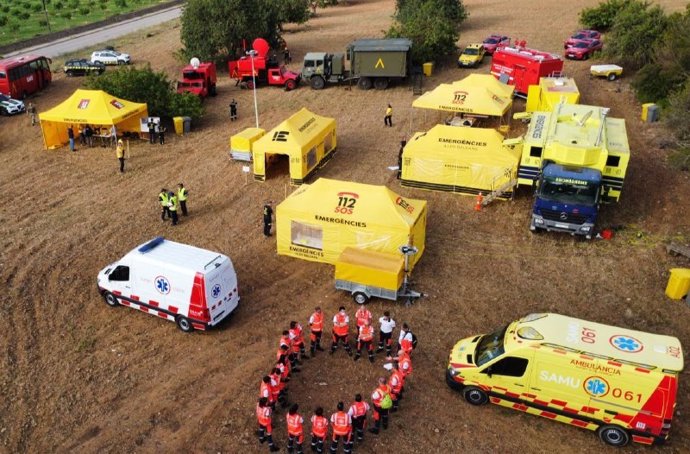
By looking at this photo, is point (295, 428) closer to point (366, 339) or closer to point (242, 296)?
point (366, 339)

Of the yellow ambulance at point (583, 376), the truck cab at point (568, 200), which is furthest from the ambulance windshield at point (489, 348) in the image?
the truck cab at point (568, 200)

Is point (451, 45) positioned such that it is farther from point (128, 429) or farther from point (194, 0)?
point (128, 429)

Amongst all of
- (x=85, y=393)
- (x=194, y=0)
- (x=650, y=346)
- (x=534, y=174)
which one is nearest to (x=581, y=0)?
(x=194, y=0)

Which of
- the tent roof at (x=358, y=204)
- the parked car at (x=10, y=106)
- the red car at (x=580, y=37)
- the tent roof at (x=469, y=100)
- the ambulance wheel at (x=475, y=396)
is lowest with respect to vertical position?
the ambulance wheel at (x=475, y=396)

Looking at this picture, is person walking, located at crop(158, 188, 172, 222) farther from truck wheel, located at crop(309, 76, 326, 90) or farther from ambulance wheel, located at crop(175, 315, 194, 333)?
truck wheel, located at crop(309, 76, 326, 90)

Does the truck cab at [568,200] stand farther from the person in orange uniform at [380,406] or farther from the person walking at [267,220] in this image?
the person in orange uniform at [380,406]

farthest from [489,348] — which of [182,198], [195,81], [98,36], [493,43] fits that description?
[98,36]
